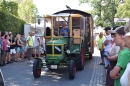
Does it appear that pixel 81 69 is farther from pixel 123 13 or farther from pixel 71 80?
pixel 123 13

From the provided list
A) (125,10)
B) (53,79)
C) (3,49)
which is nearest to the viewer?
(53,79)

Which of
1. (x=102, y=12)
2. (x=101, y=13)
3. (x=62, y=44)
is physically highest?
(x=102, y=12)

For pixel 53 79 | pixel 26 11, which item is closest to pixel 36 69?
pixel 53 79

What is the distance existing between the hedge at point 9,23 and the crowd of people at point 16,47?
1541 mm

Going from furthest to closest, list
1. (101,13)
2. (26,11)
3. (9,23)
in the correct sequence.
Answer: (26,11) → (101,13) → (9,23)

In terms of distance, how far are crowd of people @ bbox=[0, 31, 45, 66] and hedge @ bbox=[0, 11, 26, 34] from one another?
154cm

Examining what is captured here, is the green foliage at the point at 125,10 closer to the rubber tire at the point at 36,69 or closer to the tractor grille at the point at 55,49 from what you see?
the tractor grille at the point at 55,49

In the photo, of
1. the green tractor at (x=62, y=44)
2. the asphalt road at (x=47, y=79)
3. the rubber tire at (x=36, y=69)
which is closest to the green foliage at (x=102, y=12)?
the green tractor at (x=62, y=44)

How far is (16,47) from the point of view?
16.2 metres

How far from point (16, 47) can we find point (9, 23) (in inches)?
120

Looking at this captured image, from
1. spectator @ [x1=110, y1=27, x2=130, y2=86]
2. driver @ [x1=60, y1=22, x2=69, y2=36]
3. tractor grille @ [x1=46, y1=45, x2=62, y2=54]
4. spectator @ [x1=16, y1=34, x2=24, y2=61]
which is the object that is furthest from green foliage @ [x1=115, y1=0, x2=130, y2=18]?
spectator @ [x1=110, y1=27, x2=130, y2=86]

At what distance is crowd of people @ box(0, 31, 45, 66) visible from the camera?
14021 mm

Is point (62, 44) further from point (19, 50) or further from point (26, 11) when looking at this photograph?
point (26, 11)

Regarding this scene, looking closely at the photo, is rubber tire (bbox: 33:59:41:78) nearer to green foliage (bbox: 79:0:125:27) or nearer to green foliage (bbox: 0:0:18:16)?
green foliage (bbox: 0:0:18:16)
